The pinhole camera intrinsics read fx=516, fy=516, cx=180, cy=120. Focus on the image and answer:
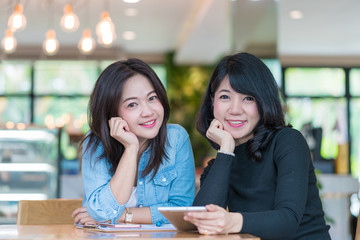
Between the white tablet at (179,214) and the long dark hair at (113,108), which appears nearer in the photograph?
the white tablet at (179,214)

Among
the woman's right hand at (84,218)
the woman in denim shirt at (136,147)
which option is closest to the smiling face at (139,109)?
the woman in denim shirt at (136,147)

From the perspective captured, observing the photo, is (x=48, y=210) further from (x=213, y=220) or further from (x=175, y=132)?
(x=213, y=220)

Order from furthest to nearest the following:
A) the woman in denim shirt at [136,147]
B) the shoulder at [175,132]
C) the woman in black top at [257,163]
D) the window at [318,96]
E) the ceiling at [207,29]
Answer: the window at [318,96] < the ceiling at [207,29] < the shoulder at [175,132] < the woman in denim shirt at [136,147] < the woman in black top at [257,163]

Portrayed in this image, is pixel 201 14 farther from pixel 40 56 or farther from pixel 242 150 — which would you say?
pixel 242 150

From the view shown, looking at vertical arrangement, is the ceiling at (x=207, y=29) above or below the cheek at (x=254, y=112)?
above

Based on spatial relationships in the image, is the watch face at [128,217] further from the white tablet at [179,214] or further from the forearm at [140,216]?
the white tablet at [179,214]

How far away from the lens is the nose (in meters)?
1.79

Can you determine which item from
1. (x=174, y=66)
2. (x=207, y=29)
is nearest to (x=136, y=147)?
(x=207, y=29)

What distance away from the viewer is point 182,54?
10875 millimetres

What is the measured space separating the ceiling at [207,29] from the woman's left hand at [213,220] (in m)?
3.50

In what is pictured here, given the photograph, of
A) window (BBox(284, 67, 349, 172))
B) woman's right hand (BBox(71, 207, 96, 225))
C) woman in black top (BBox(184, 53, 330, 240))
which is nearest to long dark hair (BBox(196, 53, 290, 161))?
woman in black top (BBox(184, 53, 330, 240))

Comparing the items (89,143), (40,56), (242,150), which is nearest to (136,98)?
(89,143)

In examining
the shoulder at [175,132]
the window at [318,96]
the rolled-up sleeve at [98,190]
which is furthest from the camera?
the window at [318,96]

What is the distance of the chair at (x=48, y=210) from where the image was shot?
2051 mm
